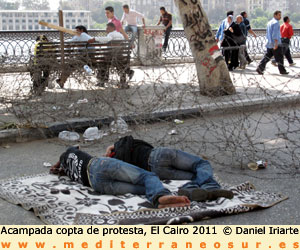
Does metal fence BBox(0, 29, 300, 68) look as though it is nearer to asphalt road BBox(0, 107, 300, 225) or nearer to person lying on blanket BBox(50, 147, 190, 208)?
Result: asphalt road BBox(0, 107, 300, 225)

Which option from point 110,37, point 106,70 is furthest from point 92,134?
point 110,37

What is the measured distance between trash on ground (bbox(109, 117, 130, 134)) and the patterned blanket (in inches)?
86.0

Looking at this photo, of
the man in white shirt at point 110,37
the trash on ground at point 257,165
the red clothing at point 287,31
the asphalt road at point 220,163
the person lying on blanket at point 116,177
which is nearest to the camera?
the asphalt road at point 220,163

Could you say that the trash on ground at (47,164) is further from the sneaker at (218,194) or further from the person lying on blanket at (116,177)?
the sneaker at (218,194)

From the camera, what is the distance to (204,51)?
9.34 m

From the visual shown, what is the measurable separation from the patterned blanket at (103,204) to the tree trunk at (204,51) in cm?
514

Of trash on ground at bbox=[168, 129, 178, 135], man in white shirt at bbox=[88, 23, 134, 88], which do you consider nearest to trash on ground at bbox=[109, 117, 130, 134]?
trash on ground at bbox=[168, 129, 178, 135]

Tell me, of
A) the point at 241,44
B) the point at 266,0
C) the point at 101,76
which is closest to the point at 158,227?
the point at 101,76

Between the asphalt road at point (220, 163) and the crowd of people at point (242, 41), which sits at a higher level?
the crowd of people at point (242, 41)

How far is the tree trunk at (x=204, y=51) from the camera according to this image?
9297mm

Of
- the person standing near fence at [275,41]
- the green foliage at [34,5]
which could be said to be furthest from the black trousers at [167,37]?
the green foliage at [34,5]

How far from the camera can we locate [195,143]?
6.10 m

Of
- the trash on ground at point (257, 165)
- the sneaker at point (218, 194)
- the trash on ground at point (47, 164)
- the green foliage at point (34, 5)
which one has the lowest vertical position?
the trash on ground at point (47, 164)

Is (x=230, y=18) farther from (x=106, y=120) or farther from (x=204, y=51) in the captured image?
(x=106, y=120)
